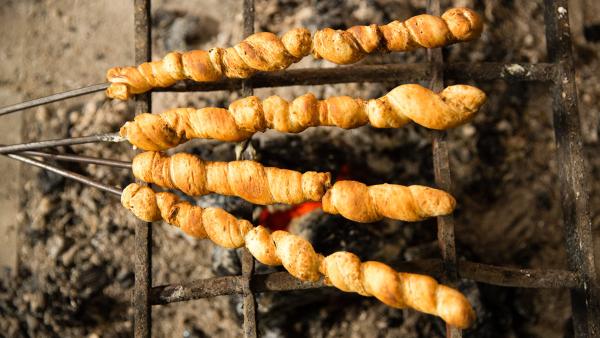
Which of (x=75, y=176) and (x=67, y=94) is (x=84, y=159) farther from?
(x=67, y=94)

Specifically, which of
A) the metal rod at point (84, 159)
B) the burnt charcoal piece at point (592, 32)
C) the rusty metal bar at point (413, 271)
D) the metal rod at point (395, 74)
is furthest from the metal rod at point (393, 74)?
the burnt charcoal piece at point (592, 32)

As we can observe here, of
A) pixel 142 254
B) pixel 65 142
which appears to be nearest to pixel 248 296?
pixel 142 254

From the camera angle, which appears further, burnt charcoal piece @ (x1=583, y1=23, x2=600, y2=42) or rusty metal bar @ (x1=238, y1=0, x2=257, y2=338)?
burnt charcoal piece @ (x1=583, y1=23, x2=600, y2=42)

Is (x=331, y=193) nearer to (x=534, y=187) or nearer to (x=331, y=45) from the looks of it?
(x=331, y=45)

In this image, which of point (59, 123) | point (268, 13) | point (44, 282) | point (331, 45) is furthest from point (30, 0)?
point (331, 45)

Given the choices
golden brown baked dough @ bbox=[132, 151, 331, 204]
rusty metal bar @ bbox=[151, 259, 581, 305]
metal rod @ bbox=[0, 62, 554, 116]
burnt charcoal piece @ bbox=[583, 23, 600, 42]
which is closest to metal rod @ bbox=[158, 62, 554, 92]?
metal rod @ bbox=[0, 62, 554, 116]

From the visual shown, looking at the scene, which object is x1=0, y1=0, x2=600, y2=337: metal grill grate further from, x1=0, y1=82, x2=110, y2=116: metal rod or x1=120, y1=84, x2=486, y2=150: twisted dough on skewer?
x1=120, y1=84, x2=486, y2=150: twisted dough on skewer
